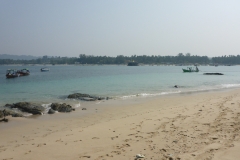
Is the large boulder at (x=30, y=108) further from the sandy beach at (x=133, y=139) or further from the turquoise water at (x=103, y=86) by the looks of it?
the turquoise water at (x=103, y=86)

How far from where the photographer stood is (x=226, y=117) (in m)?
9.66

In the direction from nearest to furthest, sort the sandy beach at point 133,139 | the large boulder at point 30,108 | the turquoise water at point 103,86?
1. the sandy beach at point 133,139
2. the large boulder at point 30,108
3. the turquoise water at point 103,86

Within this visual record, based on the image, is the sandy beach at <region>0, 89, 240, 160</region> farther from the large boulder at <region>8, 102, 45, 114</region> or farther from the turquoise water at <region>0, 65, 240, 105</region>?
the turquoise water at <region>0, 65, 240, 105</region>

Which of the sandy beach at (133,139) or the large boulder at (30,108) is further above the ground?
the sandy beach at (133,139)

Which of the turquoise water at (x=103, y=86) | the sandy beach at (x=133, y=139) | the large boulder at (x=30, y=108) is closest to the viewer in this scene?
the sandy beach at (x=133, y=139)

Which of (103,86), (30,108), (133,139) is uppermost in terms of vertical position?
(133,139)

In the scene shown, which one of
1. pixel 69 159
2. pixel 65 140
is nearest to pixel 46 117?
pixel 65 140

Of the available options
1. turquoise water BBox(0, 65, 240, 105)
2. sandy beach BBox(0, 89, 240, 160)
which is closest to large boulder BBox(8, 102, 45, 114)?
sandy beach BBox(0, 89, 240, 160)

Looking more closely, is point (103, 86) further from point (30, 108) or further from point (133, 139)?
point (133, 139)

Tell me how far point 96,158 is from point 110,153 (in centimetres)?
46

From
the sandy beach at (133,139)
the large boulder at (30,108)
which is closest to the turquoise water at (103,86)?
the large boulder at (30,108)

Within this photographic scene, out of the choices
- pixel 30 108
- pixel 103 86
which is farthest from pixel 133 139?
pixel 103 86

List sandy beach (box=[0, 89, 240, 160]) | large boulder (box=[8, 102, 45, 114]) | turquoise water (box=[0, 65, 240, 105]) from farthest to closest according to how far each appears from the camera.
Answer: turquoise water (box=[0, 65, 240, 105]), large boulder (box=[8, 102, 45, 114]), sandy beach (box=[0, 89, 240, 160])

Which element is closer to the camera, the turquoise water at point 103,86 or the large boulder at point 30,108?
the large boulder at point 30,108
